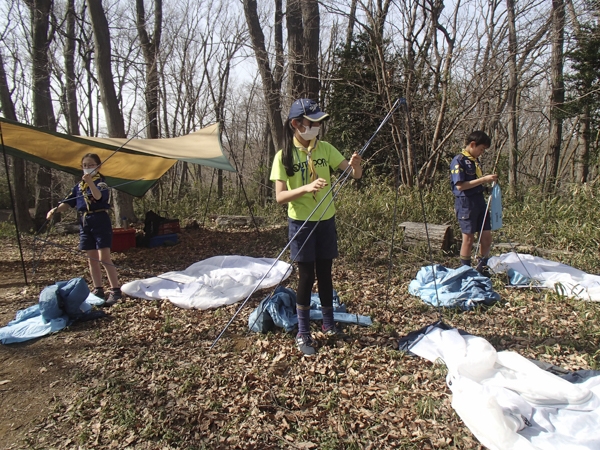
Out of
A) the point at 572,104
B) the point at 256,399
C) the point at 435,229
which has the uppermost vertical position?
the point at 572,104

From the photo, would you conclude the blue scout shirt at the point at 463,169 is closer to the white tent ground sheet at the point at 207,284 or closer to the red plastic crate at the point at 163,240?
the white tent ground sheet at the point at 207,284

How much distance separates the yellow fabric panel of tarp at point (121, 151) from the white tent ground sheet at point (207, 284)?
1.33 m

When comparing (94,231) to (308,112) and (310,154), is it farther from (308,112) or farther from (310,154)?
(308,112)

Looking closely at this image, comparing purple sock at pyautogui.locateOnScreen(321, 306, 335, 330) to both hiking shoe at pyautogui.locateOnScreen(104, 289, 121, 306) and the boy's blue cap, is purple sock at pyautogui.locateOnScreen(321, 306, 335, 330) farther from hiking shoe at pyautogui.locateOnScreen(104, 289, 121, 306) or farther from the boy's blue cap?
hiking shoe at pyautogui.locateOnScreen(104, 289, 121, 306)

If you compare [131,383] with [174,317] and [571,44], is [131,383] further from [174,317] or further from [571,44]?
[571,44]

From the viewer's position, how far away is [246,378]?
233 cm

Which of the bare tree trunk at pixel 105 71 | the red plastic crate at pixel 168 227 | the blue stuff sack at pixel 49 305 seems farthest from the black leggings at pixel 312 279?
the bare tree trunk at pixel 105 71

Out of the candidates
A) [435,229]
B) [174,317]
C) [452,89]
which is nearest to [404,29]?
[452,89]

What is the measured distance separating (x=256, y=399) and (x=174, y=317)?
145 centimetres

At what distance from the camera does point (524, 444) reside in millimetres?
1604

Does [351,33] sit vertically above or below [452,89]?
above

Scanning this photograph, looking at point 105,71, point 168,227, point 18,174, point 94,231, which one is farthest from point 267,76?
point 94,231

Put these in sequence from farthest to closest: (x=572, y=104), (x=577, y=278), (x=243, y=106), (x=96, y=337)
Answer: (x=243, y=106) < (x=572, y=104) < (x=577, y=278) < (x=96, y=337)

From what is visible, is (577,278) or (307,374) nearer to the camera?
(307,374)
